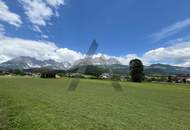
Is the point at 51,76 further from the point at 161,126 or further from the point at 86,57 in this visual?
the point at 161,126

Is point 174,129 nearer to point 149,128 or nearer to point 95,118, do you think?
point 149,128

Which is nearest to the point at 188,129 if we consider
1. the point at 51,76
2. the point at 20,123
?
the point at 20,123

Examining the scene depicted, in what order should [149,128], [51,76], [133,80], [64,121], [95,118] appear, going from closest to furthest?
[149,128]
[64,121]
[95,118]
[133,80]
[51,76]

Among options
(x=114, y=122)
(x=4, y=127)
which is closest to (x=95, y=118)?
(x=114, y=122)

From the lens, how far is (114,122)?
1381 centimetres

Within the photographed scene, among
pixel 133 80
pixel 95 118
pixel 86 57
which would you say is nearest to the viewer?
pixel 95 118

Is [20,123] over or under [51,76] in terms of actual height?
under

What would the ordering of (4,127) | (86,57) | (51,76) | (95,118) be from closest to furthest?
1. (4,127)
2. (95,118)
3. (86,57)
4. (51,76)

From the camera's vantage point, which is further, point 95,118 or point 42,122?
point 95,118

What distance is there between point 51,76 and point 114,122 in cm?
10673

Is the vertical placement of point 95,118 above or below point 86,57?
below

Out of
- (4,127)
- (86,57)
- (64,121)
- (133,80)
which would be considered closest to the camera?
(4,127)

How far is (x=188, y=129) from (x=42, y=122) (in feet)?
28.3

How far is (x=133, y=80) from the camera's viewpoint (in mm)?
95812
